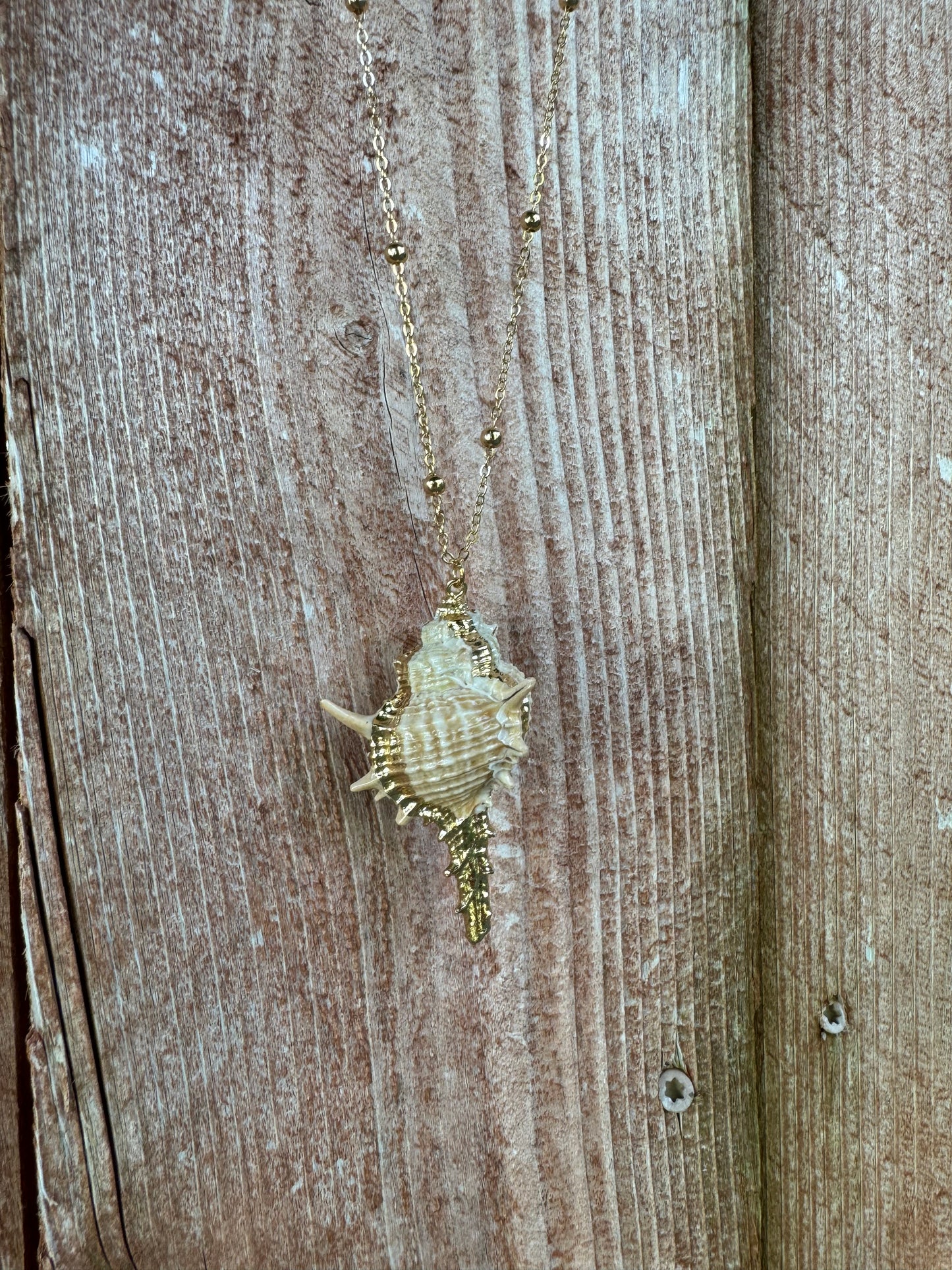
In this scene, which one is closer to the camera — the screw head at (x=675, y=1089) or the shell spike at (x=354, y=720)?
the shell spike at (x=354, y=720)

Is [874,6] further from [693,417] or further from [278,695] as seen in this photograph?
[278,695]

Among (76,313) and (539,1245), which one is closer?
(76,313)

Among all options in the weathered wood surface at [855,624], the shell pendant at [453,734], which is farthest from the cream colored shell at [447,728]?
the weathered wood surface at [855,624]

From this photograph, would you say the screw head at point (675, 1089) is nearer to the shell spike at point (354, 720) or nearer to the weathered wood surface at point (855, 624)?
the weathered wood surface at point (855, 624)

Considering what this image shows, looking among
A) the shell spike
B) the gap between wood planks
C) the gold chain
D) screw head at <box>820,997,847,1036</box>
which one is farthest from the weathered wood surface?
the gap between wood planks

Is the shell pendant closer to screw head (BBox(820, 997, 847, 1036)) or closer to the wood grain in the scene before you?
the wood grain

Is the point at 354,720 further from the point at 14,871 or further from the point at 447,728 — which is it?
the point at 14,871

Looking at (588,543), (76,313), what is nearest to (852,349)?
(588,543)
